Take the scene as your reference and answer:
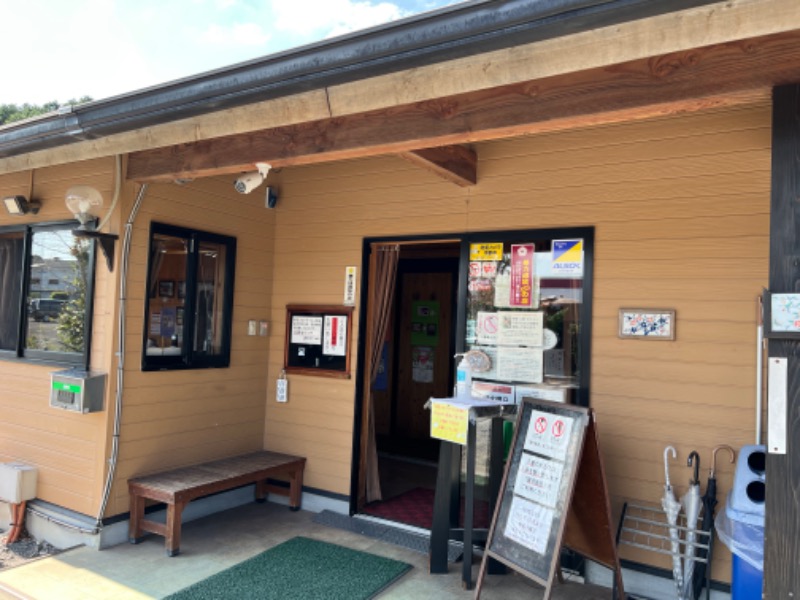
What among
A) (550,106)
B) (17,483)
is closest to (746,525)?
(550,106)

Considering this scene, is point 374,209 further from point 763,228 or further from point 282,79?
point 763,228

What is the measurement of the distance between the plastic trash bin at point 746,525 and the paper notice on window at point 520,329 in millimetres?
1322

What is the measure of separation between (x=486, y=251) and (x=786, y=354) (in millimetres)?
2171

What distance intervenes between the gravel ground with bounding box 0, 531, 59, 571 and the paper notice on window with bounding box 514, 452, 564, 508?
3061 millimetres

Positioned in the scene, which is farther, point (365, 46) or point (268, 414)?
point (268, 414)

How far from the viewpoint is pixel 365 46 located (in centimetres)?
197

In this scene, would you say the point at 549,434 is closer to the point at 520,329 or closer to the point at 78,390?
the point at 520,329

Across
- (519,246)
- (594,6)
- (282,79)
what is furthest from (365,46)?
(519,246)

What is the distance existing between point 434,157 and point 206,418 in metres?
2.65

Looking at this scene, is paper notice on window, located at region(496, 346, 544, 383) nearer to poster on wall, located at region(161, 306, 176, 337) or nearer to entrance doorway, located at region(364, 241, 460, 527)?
poster on wall, located at region(161, 306, 176, 337)

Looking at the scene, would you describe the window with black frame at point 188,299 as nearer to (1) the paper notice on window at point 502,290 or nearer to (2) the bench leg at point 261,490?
(2) the bench leg at point 261,490

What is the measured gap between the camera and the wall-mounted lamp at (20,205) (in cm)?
422

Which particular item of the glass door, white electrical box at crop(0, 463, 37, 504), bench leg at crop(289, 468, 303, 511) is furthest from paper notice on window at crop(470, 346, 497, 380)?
white electrical box at crop(0, 463, 37, 504)

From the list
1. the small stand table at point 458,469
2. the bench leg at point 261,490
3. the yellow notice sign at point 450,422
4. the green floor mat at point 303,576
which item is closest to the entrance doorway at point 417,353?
the bench leg at point 261,490
